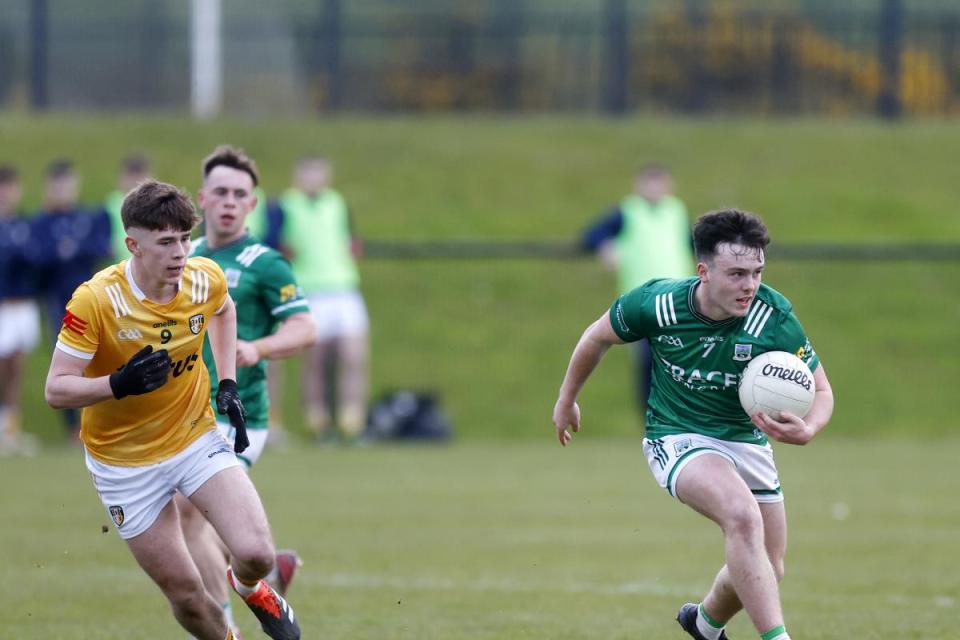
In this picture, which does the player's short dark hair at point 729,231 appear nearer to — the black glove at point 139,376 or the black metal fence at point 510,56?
the black glove at point 139,376

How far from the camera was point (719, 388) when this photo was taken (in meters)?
6.23

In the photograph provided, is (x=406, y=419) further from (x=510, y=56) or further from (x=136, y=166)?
(x=510, y=56)

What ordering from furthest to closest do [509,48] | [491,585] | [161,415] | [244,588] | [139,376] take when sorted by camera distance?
1. [509,48]
2. [491,585]
3. [244,588]
4. [161,415]
5. [139,376]

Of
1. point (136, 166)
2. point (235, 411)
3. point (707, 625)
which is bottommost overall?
point (707, 625)

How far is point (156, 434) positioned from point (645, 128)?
1895cm

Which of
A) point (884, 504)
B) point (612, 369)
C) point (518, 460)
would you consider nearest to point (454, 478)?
point (518, 460)

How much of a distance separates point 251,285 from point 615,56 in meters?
18.6

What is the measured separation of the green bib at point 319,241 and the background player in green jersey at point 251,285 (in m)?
8.22

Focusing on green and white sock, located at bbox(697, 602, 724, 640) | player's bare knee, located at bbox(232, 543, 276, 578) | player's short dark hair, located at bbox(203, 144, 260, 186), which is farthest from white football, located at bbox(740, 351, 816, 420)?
player's short dark hair, located at bbox(203, 144, 260, 186)

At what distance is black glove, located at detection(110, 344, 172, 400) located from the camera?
18.4ft

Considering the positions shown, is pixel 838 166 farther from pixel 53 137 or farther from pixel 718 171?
pixel 53 137

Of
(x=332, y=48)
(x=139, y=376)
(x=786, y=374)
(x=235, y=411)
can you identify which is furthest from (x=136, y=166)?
(x=332, y=48)

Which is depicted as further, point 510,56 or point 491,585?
point 510,56

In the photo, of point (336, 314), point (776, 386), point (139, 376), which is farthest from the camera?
point (336, 314)
